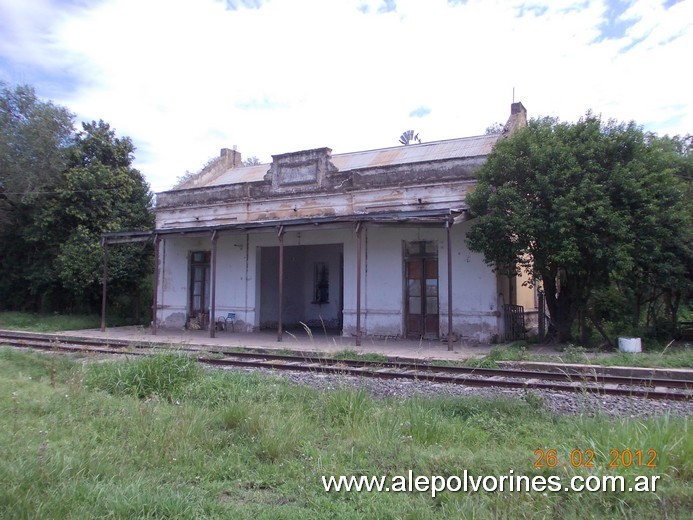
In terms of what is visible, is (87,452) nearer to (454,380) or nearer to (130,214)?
(454,380)

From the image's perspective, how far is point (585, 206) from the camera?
1158 centimetres

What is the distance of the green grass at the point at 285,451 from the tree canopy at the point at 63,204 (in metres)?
16.1

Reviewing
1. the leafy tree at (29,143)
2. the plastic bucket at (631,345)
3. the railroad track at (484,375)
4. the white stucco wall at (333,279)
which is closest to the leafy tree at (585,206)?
the plastic bucket at (631,345)

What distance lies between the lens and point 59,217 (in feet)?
73.4

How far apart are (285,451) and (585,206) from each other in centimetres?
942

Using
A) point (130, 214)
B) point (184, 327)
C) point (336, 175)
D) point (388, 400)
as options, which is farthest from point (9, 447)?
point (130, 214)

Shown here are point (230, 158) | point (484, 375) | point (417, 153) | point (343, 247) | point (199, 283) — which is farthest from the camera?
point (230, 158)

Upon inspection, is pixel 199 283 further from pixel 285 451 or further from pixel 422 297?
pixel 285 451

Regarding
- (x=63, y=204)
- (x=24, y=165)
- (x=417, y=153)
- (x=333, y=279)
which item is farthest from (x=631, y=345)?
(x=24, y=165)

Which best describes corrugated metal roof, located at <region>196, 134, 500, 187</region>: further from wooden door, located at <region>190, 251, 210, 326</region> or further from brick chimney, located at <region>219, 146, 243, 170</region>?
wooden door, located at <region>190, 251, 210, 326</region>

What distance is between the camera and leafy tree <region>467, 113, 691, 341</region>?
38.3 ft

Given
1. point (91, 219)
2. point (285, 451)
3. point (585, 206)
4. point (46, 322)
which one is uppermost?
point (91, 219)

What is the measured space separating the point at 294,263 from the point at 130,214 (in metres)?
7.78

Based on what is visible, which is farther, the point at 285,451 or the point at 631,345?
the point at 631,345
